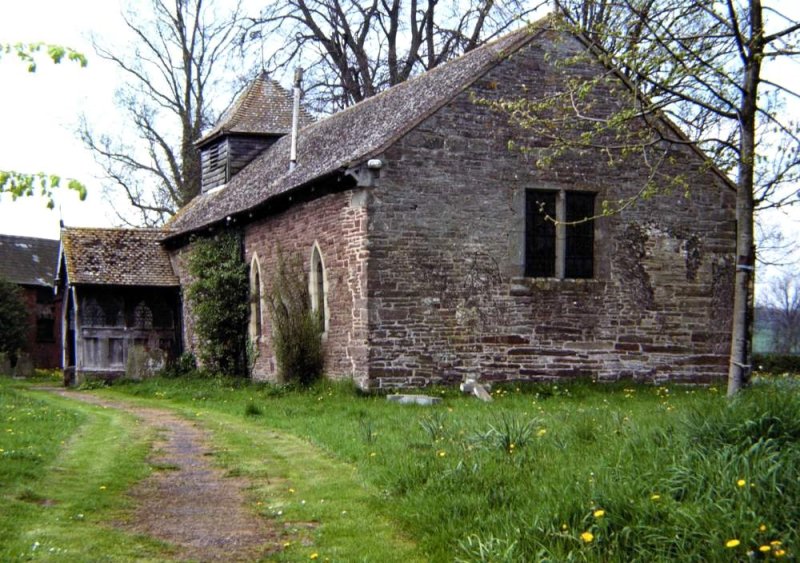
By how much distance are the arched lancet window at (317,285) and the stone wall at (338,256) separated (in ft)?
0.64

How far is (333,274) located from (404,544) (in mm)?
11485

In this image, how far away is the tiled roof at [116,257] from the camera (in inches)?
1014

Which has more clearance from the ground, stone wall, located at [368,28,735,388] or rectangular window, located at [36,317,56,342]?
stone wall, located at [368,28,735,388]

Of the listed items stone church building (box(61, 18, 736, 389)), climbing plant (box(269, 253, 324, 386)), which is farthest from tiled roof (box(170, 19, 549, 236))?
climbing plant (box(269, 253, 324, 386))

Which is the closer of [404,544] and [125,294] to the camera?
[404,544]

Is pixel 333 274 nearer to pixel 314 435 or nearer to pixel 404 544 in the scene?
pixel 314 435

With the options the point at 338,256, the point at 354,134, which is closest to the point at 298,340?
the point at 338,256

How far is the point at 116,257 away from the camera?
2697cm

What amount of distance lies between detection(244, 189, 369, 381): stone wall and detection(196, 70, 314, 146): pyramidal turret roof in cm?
950

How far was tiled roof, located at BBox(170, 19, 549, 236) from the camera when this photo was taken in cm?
1742

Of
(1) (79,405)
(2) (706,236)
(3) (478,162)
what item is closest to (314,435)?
(3) (478,162)

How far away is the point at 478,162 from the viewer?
57.3 ft

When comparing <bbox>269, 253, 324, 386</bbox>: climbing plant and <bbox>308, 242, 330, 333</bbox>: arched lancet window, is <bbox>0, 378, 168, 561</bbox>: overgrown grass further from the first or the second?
<bbox>308, 242, 330, 333</bbox>: arched lancet window

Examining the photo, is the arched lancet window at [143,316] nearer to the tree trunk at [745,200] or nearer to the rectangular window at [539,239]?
the rectangular window at [539,239]
